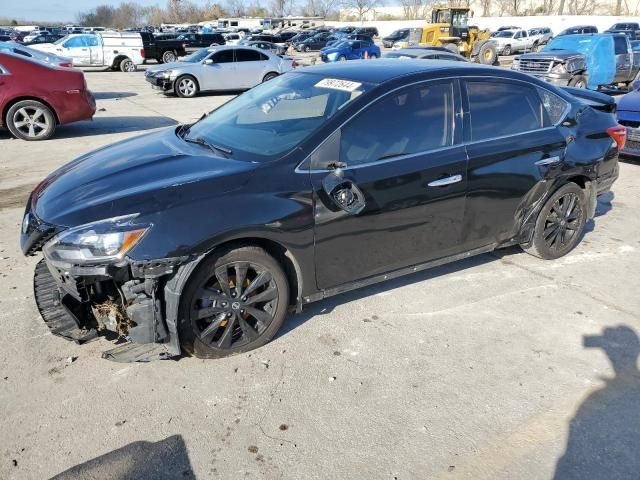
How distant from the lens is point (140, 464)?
8.11ft

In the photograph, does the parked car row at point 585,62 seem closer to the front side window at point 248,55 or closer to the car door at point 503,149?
the front side window at point 248,55

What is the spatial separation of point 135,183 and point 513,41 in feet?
118

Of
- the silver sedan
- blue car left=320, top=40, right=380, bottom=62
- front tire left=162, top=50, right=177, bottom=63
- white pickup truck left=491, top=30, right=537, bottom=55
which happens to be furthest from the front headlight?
white pickup truck left=491, top=30, right=537, bottom=55

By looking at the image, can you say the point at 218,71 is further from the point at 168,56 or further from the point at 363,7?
the point at 363,7

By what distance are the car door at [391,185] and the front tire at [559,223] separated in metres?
Answer: 1.06

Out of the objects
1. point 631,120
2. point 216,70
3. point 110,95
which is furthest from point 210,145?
point 110,95

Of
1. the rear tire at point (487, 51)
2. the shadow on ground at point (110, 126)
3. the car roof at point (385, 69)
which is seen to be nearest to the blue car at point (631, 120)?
the car roof at point (385, 69)

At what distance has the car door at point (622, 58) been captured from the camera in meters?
15.5

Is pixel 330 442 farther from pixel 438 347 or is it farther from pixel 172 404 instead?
pixel 438 347

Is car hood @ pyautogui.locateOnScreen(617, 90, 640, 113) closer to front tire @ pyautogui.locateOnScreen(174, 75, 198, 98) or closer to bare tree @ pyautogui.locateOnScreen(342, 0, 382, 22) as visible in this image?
front tire @ pyautogui.locateOnScreen(174, 75, 198, 98)

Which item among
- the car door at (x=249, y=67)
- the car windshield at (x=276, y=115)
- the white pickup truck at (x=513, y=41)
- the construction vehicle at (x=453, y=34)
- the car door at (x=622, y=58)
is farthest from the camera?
the white pickup truck at (x=513, y=41)

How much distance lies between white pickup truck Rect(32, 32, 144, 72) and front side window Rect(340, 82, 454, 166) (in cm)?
2281

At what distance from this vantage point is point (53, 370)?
3.12 metres

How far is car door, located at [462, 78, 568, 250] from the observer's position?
12.6 feet
